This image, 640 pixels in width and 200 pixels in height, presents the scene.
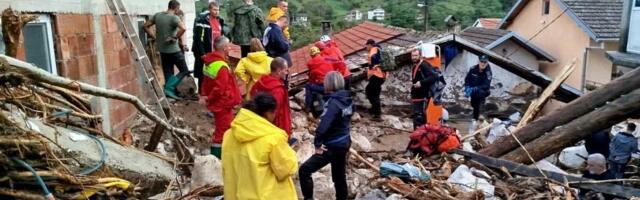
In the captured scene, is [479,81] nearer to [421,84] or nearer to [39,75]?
[421,84]

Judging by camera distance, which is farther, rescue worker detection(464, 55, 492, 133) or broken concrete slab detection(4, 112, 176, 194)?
rescue worker detection(464, 55, 492, 133)

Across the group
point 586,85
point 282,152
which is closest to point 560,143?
point 282,152

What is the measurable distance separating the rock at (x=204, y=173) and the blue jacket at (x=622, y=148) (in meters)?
5.26

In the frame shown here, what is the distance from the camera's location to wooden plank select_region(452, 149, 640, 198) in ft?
19.6

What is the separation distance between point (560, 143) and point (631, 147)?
0.89 m

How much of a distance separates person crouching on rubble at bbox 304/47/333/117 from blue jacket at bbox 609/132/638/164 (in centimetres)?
414

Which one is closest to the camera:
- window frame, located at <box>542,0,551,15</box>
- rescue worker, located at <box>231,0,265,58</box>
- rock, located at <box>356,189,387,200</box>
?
rock, located at <box>356,189,387,200</box>

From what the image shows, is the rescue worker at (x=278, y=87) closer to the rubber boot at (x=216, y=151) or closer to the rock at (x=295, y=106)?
the rubber boot at (x=216, y=151)

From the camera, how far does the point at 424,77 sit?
8.41 metres

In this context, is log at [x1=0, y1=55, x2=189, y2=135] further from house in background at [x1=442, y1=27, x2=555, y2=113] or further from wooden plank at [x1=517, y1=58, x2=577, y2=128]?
house in background at [x1=442, y1=27, x2=555, y2=113]

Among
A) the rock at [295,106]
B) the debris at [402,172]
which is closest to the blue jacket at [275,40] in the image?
the rock at [295,106]

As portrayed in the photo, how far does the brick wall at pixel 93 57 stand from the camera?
5.77m

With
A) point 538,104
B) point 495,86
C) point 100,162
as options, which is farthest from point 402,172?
point 495,86

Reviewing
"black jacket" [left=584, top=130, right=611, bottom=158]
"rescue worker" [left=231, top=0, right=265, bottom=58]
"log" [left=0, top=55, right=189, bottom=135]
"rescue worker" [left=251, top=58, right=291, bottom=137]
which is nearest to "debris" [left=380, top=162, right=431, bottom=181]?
"rescue worker" [left=251, top=58, right=291, bottom=137]
